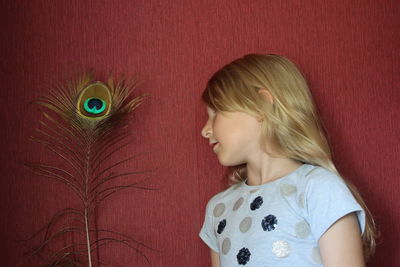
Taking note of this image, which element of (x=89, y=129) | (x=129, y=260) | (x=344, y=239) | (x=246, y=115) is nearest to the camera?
(x=344, y=239)

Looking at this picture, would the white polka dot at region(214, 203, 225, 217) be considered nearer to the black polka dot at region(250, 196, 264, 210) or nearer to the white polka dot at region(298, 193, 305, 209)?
the black polka dot at region(250, 196, 264, 210)

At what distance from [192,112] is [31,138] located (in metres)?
0.64

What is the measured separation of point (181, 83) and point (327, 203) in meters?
0.87

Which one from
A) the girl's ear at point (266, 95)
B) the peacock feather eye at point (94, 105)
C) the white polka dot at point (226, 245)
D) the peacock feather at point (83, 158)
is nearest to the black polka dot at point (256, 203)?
the white polka dot at point (226, 245)

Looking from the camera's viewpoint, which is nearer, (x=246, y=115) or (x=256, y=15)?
(x=246, y=115)

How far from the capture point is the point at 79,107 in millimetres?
1944

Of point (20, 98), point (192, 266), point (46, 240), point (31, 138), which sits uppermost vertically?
point (20, 98)

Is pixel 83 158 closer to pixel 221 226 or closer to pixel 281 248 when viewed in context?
pixel 221 226

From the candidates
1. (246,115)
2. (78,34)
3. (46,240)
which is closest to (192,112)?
(246,115)

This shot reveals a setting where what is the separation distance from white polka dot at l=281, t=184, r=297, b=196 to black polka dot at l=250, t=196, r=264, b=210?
0.27ft

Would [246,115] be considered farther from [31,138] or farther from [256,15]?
[31,138]

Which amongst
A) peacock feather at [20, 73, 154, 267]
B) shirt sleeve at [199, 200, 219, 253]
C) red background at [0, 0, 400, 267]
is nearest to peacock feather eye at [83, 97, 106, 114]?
peacock feather at [20, 73, 154, 267]

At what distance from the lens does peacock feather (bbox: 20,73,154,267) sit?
Result: 1.95 metres

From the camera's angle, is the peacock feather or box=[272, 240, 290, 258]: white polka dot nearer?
box=[272, 240, 290, 258]: white polka dot
